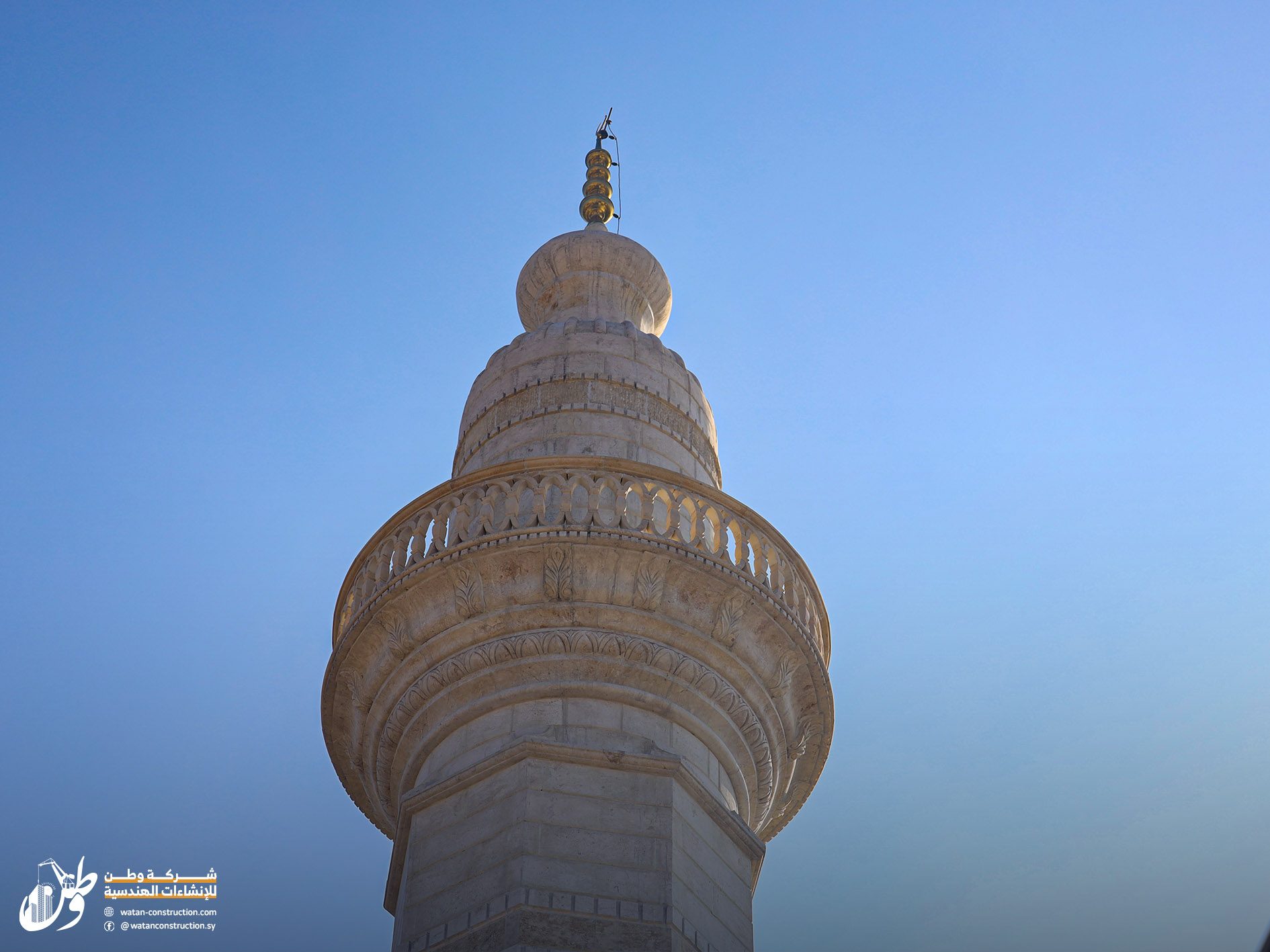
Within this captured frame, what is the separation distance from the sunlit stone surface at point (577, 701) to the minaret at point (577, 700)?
1cm

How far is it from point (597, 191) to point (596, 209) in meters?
0.32

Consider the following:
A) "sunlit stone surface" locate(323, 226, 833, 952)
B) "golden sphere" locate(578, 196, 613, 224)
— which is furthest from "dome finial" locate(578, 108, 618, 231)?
"sunlit stone surface" locate(323, 226, 833, 952)

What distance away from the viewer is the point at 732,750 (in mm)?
9891

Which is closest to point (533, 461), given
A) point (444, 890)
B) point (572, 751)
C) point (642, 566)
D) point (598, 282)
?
point (642, 566)

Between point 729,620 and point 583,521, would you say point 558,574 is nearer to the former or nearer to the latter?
point 583,521

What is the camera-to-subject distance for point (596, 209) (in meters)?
14.8

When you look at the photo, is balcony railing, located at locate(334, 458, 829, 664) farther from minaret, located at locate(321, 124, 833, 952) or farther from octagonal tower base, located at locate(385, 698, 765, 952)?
octagonal tower base, located at locate(385, 698, 765, 952)

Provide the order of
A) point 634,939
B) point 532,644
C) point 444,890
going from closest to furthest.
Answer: point 634,939, point 444,890, point 532,644

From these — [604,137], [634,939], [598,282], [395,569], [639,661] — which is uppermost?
[604,137]

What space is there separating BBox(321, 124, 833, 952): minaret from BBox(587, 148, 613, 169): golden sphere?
4671mm

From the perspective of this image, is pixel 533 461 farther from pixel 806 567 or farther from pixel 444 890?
pixel 444 890

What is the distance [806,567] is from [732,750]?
5.19 ft

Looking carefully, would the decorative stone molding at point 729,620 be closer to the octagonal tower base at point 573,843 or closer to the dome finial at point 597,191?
the octagonal tower base at point 573,843

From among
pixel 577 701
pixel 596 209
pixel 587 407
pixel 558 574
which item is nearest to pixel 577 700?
pixel 577 701
